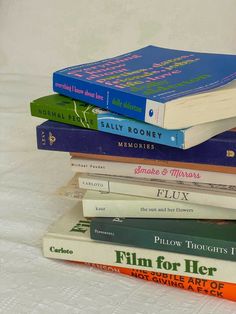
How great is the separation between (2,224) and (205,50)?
0.90 metres

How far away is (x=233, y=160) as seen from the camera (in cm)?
75

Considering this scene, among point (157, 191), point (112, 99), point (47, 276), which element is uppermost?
point (112, 99)

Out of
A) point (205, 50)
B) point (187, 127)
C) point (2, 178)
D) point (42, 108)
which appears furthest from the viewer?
point (205, 50)

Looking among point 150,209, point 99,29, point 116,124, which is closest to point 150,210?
point 150,209

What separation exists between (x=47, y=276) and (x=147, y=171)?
0.18 metres

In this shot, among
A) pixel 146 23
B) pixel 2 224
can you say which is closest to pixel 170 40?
pixel 146 23

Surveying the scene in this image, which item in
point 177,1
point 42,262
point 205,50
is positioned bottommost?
point 42,262

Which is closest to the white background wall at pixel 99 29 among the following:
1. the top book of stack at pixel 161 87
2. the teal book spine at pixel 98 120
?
the top book of stack at pixel 161 87

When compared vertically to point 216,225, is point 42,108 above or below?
above

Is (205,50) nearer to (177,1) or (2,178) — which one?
(177,1)

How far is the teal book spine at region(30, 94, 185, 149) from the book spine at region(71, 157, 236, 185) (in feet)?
0.20

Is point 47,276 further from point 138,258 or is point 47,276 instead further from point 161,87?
point 161,87

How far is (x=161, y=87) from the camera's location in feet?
2.44

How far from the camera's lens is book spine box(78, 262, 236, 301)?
75cm
